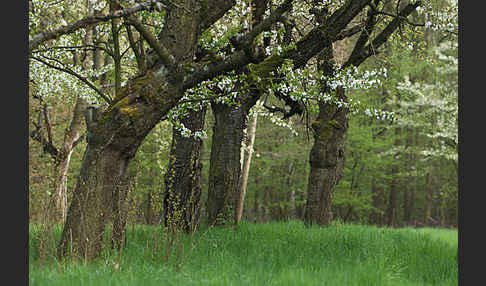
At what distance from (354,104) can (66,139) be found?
31.7 feet

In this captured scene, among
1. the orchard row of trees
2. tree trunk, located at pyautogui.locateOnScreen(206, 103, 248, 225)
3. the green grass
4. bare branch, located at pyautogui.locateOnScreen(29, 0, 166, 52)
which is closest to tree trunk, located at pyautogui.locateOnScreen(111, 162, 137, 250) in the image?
the orchard row of trees

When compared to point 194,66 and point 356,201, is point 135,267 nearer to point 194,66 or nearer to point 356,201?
point 194,66

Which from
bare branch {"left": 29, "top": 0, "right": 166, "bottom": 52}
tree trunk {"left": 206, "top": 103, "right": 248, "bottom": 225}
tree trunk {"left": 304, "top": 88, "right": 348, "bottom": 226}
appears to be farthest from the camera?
tree trunk {"left": 304, "top": 88, "right": 348, "bottom": 226}

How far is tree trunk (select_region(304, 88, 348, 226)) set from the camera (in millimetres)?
10953

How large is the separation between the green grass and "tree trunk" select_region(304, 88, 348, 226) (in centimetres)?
199

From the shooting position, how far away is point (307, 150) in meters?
22.9

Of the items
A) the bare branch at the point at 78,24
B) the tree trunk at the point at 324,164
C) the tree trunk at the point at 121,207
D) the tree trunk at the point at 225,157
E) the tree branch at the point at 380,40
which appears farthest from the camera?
the tree trunk at the point at 324,164

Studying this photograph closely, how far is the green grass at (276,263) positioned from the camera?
4770mm

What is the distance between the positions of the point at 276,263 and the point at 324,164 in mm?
5204

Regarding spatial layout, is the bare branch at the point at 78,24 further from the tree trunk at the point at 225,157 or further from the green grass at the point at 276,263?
the tree trunk at the point at 225,157

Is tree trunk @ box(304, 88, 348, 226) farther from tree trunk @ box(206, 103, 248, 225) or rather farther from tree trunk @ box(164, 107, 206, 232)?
tree trunk @ box(164, 107, 206, 232)

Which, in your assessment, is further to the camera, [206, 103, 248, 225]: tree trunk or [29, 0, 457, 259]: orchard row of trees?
[206, 103, 248, 225]: tree trunk

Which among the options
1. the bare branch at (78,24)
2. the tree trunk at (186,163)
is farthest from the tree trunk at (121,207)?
the tree trunk at (186,163)

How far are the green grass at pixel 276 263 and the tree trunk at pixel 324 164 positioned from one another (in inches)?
78.5
